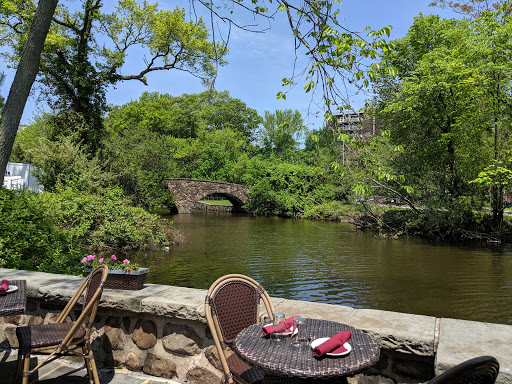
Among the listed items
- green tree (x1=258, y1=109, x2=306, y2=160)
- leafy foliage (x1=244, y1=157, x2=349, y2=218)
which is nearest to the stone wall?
leafy foliage (x1=244, y1=157, x2=349, y2=218)

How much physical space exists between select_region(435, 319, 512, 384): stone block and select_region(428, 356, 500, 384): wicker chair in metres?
0.69

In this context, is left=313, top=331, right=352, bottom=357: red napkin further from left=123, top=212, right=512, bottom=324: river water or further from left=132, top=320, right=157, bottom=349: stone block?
left=123, top=212, right=512, bottom=324: river water

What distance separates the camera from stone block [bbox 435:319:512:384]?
1884 millimetres

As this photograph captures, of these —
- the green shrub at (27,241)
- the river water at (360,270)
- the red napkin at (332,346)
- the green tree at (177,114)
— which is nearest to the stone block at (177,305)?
the red napkin at (332,346)

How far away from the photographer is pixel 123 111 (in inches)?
1660

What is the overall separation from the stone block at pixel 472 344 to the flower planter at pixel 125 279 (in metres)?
2.28

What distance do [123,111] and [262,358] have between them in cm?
4380

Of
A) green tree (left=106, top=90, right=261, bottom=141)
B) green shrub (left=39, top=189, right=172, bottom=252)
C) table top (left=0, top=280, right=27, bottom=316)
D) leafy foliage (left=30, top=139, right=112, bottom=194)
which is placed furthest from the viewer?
green tree (left=106, top=90, right=261, bottom=141)

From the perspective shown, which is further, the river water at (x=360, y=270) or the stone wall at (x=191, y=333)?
the river water at (x=360, y=270)

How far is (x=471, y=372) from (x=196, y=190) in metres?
31.0

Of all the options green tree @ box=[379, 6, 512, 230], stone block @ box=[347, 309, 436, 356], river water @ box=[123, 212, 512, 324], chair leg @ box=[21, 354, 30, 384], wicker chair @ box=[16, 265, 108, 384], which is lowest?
river water @ box=[123, 212, 512, 324]

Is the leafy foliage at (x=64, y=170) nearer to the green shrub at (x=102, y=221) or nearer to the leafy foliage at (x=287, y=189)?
the green shrub at (x=102, y=221)

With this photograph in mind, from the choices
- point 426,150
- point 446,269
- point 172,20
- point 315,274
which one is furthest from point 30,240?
point 426,150

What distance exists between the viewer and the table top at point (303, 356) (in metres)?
1.68
